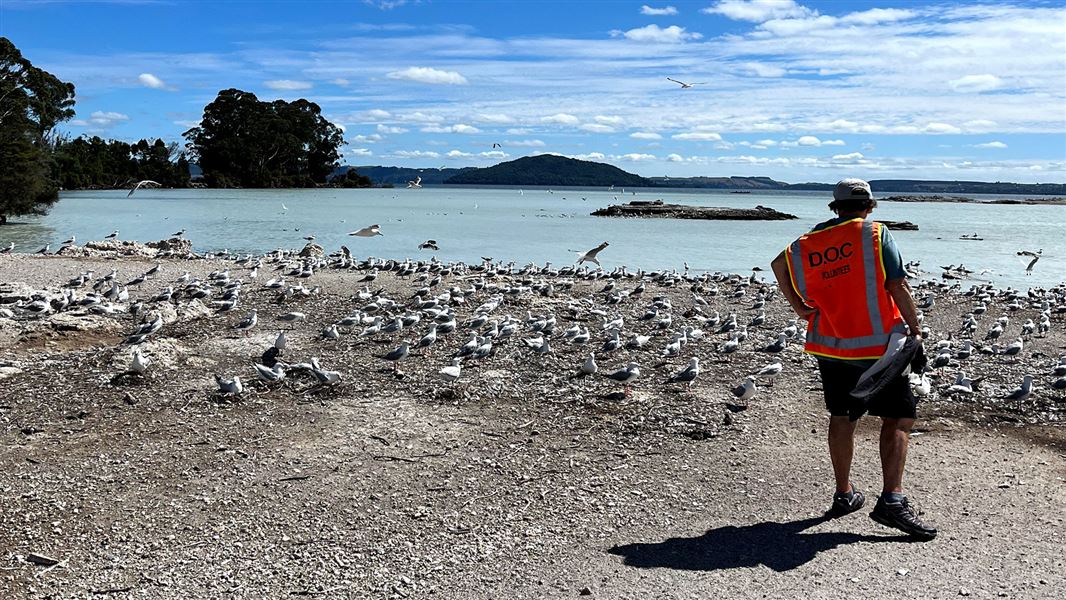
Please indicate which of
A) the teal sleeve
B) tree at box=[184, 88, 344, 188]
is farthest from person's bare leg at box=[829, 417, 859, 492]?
tree at box=[184, 88, 344, 188]

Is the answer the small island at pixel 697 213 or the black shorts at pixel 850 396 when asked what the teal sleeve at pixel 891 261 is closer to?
the black shorts at pixel 850 396

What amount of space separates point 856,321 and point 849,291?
191 millimetres

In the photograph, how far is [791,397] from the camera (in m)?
8.91

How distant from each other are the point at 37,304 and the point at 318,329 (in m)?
4.09

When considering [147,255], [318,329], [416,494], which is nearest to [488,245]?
[147,255]

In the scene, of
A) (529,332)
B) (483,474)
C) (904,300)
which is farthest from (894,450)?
(529,332)

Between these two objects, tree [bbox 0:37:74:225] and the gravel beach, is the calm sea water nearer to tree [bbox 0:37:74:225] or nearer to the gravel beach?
tree [bbox 0:37:74:225]

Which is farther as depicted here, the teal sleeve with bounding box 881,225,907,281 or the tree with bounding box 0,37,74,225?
the tree with bounding box 0,37,74,225

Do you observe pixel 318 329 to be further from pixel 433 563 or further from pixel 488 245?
pixel 488 245

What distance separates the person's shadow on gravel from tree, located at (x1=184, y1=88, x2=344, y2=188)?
121831 mm

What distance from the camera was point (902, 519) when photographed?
5219 mm

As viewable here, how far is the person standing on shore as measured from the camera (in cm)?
525

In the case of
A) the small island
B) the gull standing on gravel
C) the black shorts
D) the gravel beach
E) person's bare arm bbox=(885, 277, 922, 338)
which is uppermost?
the small island

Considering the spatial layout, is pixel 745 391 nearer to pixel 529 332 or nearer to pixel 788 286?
pixel 788 286
